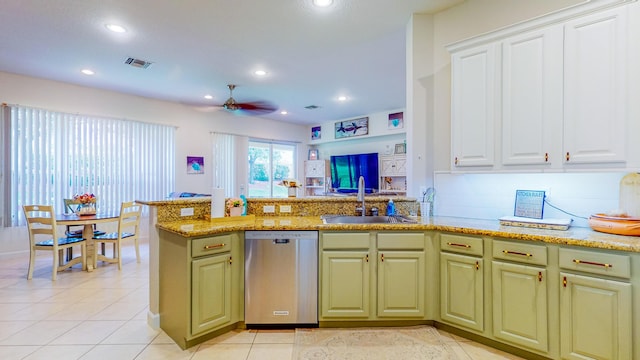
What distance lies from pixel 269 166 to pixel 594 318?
708cm

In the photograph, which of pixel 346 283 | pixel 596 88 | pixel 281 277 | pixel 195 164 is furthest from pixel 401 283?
pixel 195 164

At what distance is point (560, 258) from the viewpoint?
192 centimetres

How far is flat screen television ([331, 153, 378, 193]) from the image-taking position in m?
7.28

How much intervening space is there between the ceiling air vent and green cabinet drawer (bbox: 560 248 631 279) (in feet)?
16.3

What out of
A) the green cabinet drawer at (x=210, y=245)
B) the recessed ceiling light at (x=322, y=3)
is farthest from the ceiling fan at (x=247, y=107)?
the green cabinet drawer at (x=210, y=245)

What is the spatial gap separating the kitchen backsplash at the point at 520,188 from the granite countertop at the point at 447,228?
143mm

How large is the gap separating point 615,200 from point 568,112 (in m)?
0.73

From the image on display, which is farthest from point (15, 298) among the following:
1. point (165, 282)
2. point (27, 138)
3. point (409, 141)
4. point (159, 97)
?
point (409, 141)

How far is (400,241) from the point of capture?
248 centimetres

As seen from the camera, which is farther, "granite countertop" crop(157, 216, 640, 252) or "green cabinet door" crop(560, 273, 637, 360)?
"granite countertop" crop(157, 216, 640, 252)

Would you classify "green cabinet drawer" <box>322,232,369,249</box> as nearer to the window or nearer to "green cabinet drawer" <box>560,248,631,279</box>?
"green cabinet drawer" <box>560,248,631,279</box>

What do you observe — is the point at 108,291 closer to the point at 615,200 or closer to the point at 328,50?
the point at 328,50

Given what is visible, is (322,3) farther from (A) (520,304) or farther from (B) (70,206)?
(B) (70,206)

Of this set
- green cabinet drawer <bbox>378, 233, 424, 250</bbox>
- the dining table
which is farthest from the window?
green cabinet drawer <bbox>378, 233, 424, 250</bbox>
